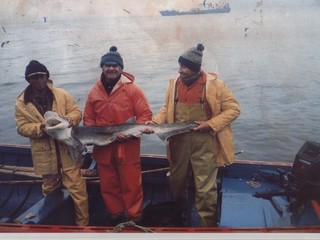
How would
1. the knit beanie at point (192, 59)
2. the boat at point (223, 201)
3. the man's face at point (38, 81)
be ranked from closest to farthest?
1. the boat at point (223, 201)
2. the knit beanie at point (192, 59)
3. the man's face at point (38, 81)

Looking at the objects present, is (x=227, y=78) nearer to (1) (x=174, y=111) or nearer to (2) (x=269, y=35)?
(2) (x=269, y=35)

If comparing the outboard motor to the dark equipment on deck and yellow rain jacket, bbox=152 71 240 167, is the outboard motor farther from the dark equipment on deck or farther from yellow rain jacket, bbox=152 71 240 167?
yellow rain jacket, bbox=152 71 240 167

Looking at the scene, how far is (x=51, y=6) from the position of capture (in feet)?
14.8

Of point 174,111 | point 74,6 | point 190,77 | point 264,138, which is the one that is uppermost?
point 74,6

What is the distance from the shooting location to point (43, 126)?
3566mm

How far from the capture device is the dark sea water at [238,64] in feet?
39.9

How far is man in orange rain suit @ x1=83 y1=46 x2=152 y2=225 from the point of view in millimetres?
3572

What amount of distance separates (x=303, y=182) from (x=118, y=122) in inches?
85.0

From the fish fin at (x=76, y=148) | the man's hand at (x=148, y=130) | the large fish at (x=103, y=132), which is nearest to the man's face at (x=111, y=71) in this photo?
the large fish at (x=103, y=132)

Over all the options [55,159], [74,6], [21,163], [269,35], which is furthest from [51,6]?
[269,35]

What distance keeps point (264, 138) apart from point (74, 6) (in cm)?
941

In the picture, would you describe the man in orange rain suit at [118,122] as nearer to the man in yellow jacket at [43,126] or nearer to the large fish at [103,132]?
the large fish at [103,132]

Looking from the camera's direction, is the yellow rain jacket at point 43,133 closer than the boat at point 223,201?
No

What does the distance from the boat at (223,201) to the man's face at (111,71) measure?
1543 mm
